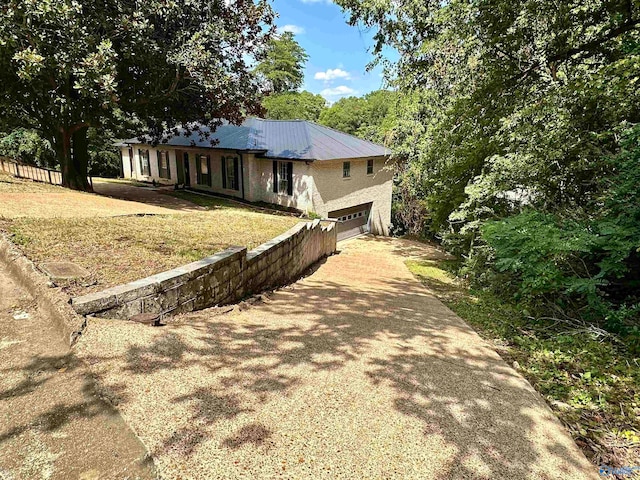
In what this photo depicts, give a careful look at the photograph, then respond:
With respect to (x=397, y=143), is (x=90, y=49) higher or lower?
higher

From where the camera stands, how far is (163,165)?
23.9m

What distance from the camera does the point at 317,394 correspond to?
3145 mm

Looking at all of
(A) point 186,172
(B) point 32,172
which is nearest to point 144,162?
(A) point 186,172

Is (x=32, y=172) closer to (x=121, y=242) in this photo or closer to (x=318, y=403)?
(x=121, y=242)

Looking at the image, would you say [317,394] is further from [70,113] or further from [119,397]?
[70,113]

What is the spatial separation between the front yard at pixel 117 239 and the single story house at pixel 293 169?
326 inches

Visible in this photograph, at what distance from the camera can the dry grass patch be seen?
491 cm

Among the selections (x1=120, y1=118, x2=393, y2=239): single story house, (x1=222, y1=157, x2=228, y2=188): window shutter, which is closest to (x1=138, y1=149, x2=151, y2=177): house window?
(x1=120, y1=118, x2=393, y2=239): single story house

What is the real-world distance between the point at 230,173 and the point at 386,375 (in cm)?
1761

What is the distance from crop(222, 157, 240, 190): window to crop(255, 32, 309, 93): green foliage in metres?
30.2

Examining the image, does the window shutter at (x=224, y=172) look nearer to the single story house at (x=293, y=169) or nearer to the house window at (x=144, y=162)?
the single story house at (x=293, y=169)

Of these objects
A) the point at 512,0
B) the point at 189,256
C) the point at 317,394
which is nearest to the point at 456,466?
the point at 317,394

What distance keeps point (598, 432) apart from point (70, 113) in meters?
16.1

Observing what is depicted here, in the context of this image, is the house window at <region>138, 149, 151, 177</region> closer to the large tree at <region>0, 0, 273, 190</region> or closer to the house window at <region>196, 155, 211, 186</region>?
the house window at <region>196, 155, 211, 186</region>
